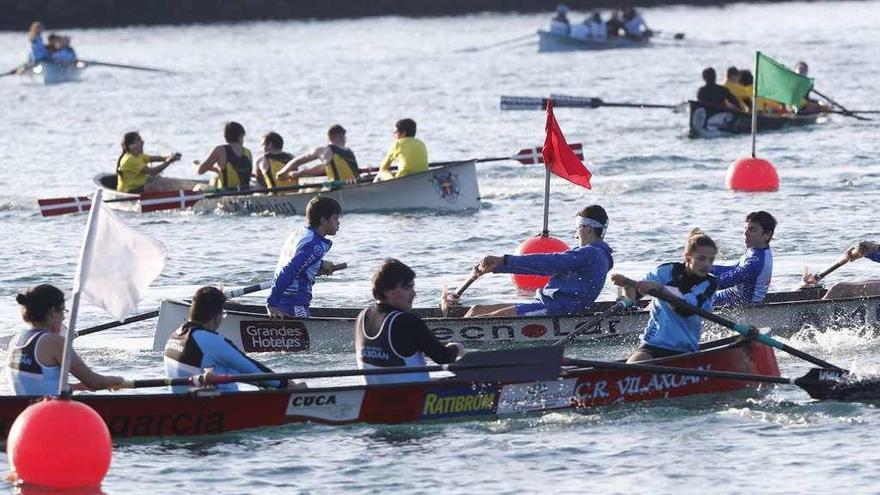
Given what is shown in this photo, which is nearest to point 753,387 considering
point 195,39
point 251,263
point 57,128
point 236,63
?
point 251,263

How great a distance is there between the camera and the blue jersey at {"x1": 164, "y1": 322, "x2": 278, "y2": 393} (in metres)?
12.6

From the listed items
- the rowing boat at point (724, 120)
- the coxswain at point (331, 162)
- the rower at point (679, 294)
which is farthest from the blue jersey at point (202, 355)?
the rowing boat at point (724, 120)

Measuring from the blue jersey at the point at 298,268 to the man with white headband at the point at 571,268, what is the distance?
1464mm

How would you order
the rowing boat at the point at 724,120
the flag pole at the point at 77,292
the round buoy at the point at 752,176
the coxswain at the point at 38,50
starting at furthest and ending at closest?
the coxswain at the point at 38,50 < the rowing boat at the point at 724,120 < the round buoy at the point at 752,176 < the flag pole at the point at 77,292

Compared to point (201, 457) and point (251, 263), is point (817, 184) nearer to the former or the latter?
point (251, 263)

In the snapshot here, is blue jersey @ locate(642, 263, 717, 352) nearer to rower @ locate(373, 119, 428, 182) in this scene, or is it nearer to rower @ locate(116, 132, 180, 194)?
rower @ locate(373, 119, 428, 182)

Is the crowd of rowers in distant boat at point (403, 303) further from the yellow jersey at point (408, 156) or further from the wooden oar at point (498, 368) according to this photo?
the yellow jersey at point (408, 156)

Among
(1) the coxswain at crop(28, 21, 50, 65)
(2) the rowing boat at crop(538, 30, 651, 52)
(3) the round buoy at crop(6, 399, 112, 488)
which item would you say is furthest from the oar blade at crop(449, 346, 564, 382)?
(2) the rowing boat at crop(538, 30, 651, 52)

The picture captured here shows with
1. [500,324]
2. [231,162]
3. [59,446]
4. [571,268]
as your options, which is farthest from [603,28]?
[59,446]

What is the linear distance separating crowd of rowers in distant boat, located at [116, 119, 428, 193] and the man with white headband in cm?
821

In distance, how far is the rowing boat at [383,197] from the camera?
82.0ft

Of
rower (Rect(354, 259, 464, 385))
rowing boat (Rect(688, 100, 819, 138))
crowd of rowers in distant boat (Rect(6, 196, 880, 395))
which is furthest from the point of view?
rowing boat (Rect(688, 100, 819, 138))

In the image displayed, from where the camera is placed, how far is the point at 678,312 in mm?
13609

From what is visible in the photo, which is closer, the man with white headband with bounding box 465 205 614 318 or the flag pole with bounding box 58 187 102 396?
the flag pole with bounding box 58 187 102 396
